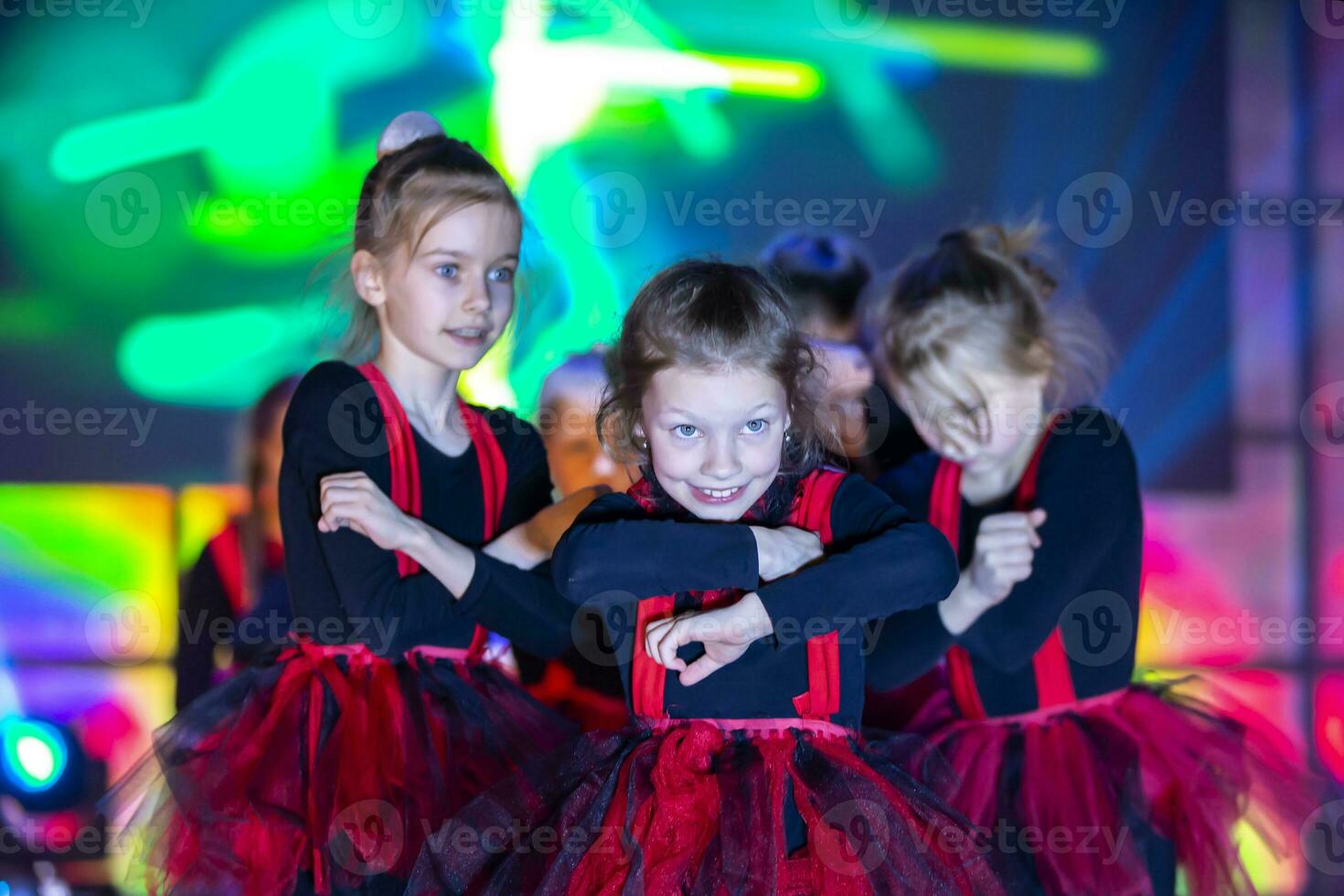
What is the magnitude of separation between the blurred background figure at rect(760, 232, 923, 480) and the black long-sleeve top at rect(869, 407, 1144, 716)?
326 millimetres

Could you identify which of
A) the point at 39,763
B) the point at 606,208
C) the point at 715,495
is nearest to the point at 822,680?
the point at 715,495

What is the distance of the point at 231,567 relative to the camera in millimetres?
2498

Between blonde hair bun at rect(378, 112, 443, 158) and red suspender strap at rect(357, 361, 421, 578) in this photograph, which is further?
blonde hair bun at rect(378, 112, 443, 158)

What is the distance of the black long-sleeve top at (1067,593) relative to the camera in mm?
1440

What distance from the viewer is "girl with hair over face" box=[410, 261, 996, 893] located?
43.0 inches

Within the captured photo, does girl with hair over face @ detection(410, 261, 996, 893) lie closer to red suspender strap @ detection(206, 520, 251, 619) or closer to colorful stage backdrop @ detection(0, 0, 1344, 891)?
red suspender strap @ detection(206, 520, 251, 619)

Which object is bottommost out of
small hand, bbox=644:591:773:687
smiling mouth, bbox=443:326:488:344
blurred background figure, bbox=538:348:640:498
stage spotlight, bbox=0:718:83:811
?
stage spotlight, bbox=0:718:83:811

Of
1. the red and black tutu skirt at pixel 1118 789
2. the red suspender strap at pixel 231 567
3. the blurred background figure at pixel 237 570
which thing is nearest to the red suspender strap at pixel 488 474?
the red and black tutu skirt at pixel 1118 789

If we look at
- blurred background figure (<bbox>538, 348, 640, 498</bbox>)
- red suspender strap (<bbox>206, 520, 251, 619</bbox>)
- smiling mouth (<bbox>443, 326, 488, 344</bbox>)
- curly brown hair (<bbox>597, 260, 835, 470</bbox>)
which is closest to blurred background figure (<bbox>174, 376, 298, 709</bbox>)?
red suspender strap (<bbox>206, 520, 251, 619</bbox>)

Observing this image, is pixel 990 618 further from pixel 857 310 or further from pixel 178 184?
pixel 178 184

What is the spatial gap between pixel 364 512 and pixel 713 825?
1.59 ft

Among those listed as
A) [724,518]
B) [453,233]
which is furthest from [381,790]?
[453,233]

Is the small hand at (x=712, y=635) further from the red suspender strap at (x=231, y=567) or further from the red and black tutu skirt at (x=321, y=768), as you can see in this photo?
the red suspender strap at (x=231, y=567)

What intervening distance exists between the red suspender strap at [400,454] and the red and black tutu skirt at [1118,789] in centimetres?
63
